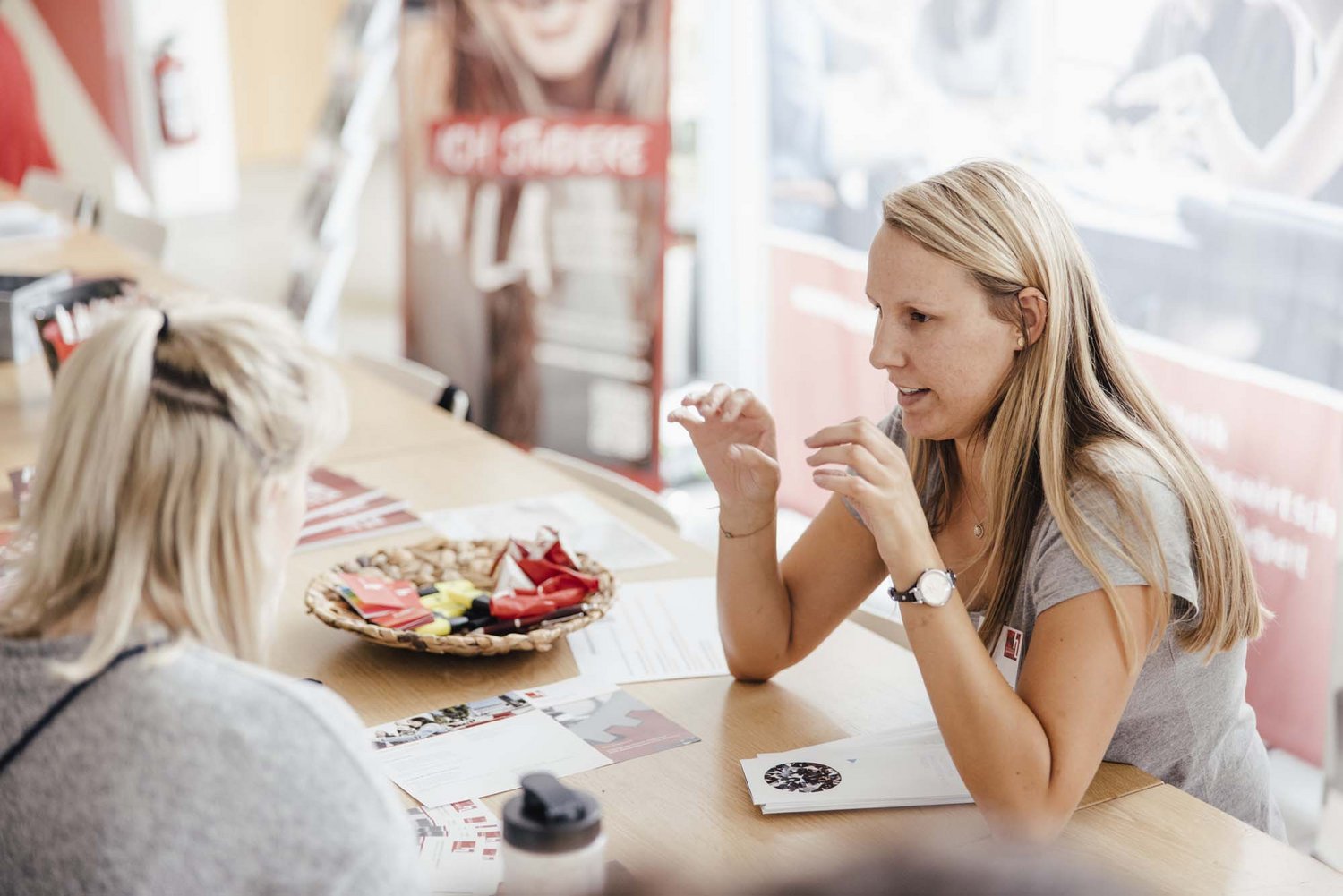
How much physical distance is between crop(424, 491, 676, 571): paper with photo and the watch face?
711 mm

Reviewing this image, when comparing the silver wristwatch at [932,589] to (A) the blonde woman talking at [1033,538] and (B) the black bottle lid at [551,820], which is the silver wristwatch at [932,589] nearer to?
(A) the blonde woman talking at [1033,538]

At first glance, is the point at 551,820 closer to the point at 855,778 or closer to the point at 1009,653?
the point at 855,778

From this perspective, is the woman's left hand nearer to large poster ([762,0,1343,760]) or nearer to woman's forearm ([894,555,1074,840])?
woman's forearm ([894,555,1074,840])

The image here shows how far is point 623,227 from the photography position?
420 cm

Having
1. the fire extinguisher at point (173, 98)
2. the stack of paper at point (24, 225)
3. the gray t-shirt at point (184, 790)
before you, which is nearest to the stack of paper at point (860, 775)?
the gray t-shirt at point (184, 790)

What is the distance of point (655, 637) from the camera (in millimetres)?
1785

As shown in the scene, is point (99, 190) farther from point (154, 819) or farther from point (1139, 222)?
point (154, 819)

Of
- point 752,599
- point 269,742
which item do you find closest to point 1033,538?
point 752,599

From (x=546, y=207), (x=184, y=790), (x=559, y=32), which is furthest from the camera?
(x=546, y=207)

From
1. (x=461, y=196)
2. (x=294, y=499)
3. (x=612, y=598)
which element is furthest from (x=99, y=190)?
(x=294, y=499)

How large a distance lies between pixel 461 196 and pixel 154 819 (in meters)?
3.78

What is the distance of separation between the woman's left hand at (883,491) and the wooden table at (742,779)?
258 mm

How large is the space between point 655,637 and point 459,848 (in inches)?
21.7

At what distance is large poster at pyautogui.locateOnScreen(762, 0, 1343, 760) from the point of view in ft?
8.64
